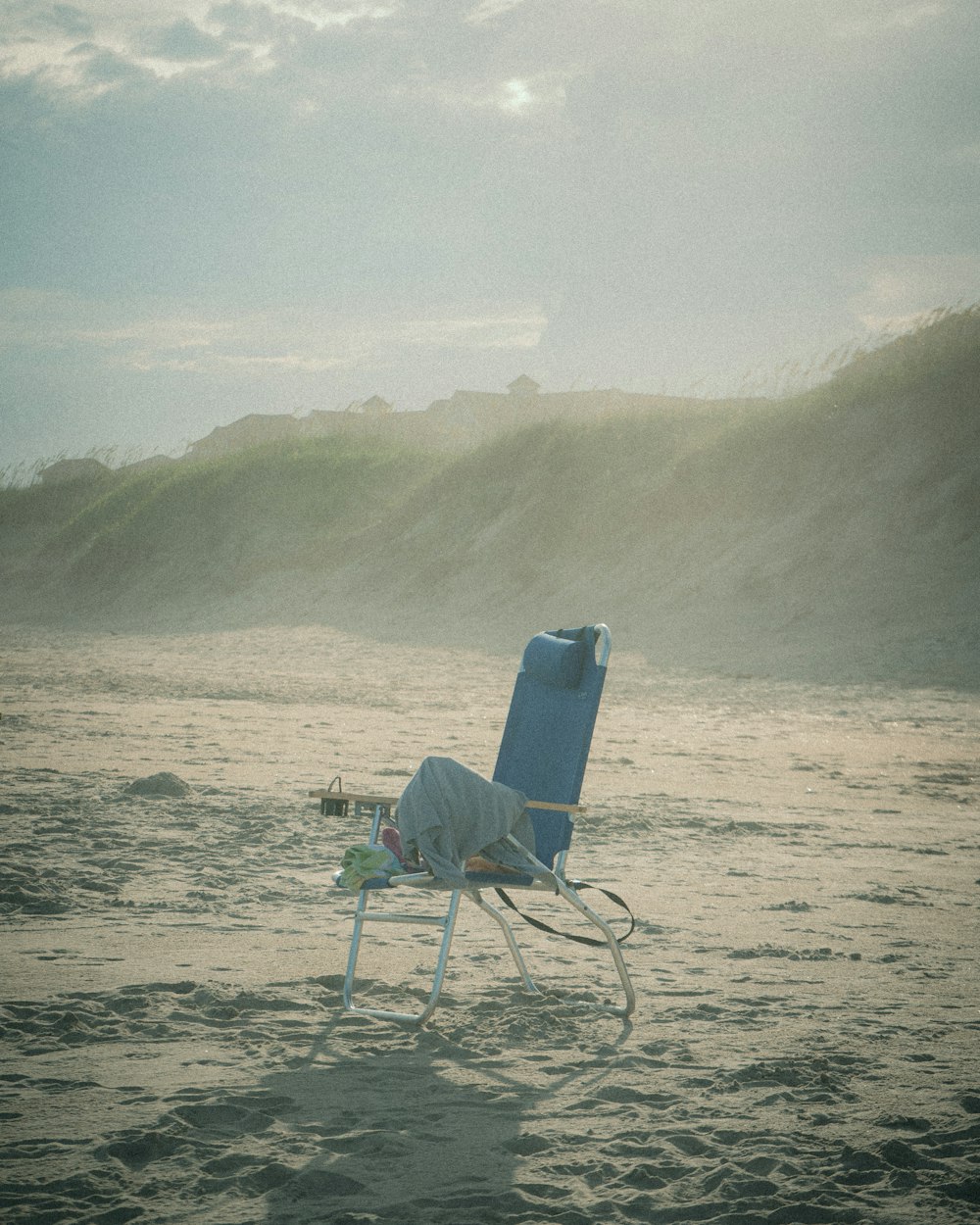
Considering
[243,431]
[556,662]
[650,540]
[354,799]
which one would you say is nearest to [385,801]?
[354,799]

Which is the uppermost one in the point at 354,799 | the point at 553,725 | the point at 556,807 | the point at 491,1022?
the point at 553,725

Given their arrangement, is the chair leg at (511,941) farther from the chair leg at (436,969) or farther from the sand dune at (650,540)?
the sand dune at (650,540)

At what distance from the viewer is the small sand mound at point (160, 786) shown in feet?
25.3

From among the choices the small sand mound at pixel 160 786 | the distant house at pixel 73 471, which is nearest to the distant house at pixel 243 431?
the distant house at pixel 73 471

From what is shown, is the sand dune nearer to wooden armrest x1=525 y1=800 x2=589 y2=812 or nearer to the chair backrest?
the chair backrest

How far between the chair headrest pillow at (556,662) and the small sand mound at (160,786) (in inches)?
146

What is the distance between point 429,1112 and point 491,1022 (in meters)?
0.79

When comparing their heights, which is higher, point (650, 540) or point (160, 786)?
point (650, 540)

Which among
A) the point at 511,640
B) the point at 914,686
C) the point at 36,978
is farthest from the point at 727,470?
the point at 36,978

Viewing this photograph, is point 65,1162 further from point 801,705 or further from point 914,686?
point 914,686

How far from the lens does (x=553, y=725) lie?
466 centimetres

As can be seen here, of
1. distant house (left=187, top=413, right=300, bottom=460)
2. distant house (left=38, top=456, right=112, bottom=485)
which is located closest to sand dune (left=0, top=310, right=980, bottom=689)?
distant house (left=38, top=456, right=112, bottom=485)

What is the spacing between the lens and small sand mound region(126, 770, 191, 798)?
7.71 metres

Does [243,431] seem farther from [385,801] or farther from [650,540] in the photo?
[385,801]
